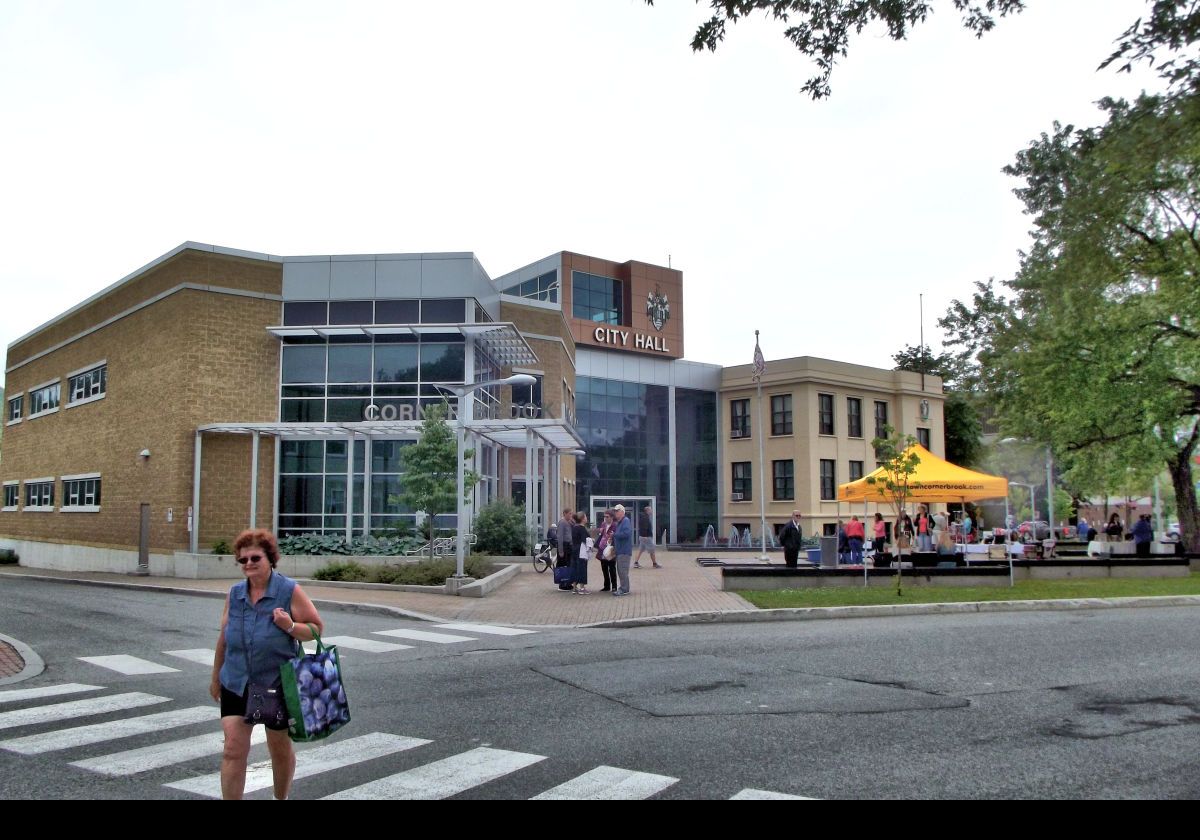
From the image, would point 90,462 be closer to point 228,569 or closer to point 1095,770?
point 228,569

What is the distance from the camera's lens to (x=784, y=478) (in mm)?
47406

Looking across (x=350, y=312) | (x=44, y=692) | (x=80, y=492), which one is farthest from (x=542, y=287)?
(x=44, y=692)

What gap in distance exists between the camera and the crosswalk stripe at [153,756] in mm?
6282

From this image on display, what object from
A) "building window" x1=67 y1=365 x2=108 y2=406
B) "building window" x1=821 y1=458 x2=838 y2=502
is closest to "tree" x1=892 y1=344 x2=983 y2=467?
"building window" x1=821 y1=458 x2=838 y2=502

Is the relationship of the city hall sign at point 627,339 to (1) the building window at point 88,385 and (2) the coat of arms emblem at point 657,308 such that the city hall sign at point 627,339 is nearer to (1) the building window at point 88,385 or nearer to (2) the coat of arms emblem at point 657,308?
(2) the coat of arms emblem at point 657,308

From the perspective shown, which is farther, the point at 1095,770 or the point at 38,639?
the point at 38,639

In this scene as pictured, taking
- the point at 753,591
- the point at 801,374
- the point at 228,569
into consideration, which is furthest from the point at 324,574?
the point at 801,374

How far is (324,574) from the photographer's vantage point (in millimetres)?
22000

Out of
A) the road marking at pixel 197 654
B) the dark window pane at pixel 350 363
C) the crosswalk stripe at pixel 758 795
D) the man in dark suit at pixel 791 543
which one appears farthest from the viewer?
the dark window pane at pixel 350 363

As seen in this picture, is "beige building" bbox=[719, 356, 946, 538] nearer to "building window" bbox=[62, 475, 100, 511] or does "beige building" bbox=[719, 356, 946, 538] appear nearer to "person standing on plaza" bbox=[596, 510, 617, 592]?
"person standing on plaza" bbox=[596, 510, 617, 592]

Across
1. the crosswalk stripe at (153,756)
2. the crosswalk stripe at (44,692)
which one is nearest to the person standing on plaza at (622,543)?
the crosswalk stripe at (44,692)

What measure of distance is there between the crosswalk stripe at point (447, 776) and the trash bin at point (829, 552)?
17178 millimetres

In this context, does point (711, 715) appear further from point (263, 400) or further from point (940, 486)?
point (263, 400)

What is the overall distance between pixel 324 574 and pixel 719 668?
1433cm
